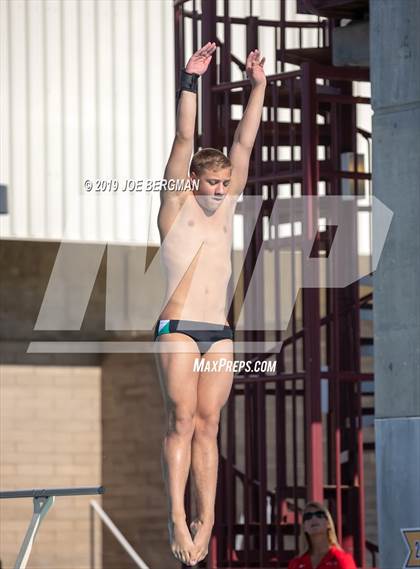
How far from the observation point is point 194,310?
18.2ft

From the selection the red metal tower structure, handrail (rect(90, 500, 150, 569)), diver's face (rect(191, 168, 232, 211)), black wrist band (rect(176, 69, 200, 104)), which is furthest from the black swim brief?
handrail (rect(90, 500, 150, 569))

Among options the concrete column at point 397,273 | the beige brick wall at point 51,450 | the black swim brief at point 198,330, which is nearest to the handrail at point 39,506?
the black swim brief at point 198,330

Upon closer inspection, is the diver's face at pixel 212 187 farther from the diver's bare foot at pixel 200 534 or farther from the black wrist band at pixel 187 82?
the diver's bare foot at pixel 200 534

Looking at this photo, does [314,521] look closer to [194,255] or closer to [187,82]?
[194,255]

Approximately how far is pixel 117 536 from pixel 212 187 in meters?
7.73

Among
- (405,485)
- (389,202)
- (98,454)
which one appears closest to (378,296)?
(389,202)

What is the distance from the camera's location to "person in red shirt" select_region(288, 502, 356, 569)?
765 centimetres

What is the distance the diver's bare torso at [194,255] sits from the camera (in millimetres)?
5570

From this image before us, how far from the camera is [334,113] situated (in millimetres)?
9570

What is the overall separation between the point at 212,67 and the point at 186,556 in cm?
374

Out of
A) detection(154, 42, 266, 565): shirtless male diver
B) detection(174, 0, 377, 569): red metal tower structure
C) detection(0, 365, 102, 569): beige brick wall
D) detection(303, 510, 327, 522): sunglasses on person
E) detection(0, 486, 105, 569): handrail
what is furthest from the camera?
detection(0, 365, 102, 569): beige brick wall

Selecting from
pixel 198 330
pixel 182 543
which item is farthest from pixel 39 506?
pixel 198 330

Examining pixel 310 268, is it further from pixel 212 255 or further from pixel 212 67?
pixel 212 255

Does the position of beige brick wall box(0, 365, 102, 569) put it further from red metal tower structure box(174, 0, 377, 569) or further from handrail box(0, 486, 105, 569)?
handrail box(0, 486, 105, 569)
